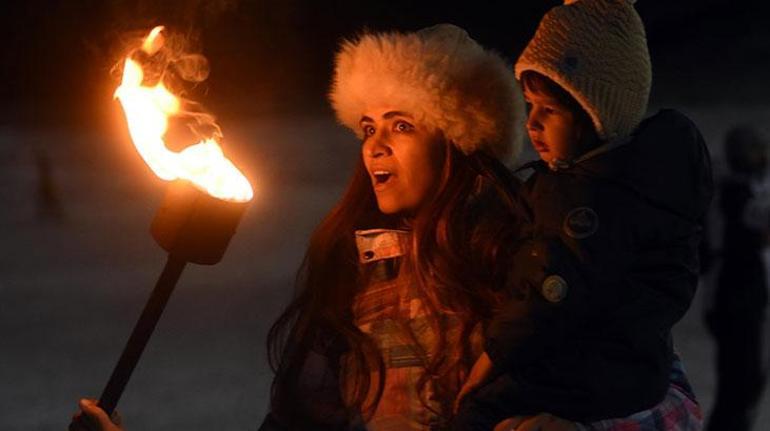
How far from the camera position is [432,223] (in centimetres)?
290

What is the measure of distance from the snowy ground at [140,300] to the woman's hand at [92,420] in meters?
3.95

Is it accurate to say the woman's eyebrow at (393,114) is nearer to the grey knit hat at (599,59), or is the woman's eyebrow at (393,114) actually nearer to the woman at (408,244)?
the woman at (408,244)

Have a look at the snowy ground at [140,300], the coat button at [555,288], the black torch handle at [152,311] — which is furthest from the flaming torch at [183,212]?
the snowy ground at [140,300]

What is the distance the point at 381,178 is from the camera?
2.90 meters

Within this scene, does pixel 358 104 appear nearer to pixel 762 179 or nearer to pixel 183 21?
pixel 183 21

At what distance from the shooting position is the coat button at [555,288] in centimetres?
240

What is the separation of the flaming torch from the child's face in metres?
0.54

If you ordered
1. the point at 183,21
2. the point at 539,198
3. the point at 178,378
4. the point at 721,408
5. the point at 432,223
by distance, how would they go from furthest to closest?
the point at 178,378 < the point at 721,408 < the point at 183,21 < the point at 432,223 < the point at 539,198

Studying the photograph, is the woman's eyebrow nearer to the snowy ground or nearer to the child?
the child

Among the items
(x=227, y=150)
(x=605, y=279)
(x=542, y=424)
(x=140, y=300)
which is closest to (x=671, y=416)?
(x=542, y=424)

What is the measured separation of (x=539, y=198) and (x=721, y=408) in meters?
3.78

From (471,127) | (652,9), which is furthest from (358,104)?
(652,9)

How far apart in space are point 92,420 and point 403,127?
2.91 ft

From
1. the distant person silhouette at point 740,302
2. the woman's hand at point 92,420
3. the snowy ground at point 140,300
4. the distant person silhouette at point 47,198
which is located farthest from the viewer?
the distant person silhouette at point 47,198
